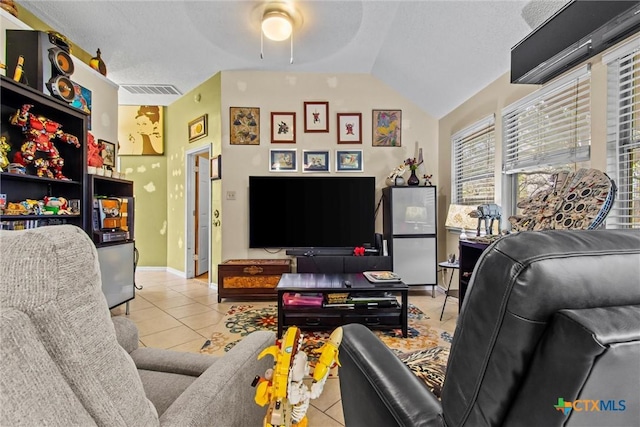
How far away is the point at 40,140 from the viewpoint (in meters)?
2.06

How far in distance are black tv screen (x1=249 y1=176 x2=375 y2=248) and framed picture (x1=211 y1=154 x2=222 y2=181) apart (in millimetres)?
581

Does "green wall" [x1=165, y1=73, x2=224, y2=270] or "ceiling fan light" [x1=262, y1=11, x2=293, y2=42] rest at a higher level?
"ceiling fan light" [x1=262, y1=11, x2=293, y2=42]

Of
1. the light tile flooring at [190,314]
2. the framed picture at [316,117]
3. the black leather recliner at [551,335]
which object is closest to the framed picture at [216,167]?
the framed picture at [316,117]

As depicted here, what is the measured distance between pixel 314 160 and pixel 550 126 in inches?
97.8

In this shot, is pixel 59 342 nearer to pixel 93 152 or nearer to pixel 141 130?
pixel 93 152

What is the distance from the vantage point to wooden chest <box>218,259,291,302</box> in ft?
10.7

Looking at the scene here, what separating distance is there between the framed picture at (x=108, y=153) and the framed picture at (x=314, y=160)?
2.25m

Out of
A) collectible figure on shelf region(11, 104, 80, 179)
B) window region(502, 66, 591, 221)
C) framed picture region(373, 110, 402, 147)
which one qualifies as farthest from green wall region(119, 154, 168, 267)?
window region(502, 66, 591, 221)

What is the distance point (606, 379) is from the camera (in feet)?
1.37

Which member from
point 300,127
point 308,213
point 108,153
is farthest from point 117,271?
point 300,127

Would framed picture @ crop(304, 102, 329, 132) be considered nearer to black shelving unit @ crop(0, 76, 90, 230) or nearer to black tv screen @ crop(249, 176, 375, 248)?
black tv screen @ crop(249, 176, 375, 248)

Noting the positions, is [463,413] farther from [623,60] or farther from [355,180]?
[355,180]

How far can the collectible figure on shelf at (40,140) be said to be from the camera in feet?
6.51

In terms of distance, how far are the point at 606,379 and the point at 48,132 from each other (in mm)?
3118
